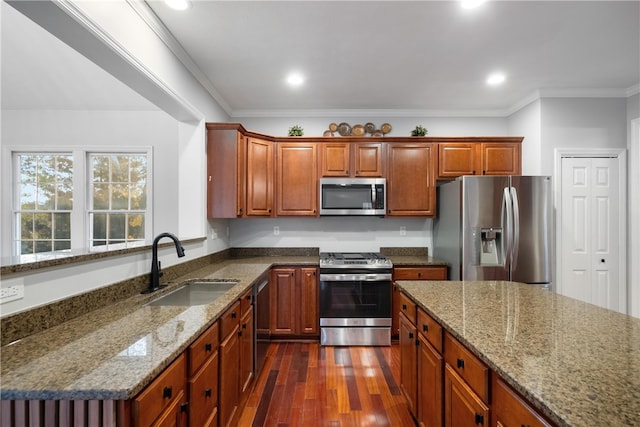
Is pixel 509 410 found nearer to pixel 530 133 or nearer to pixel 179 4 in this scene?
pixel 179 4

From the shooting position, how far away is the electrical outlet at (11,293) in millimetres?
1116

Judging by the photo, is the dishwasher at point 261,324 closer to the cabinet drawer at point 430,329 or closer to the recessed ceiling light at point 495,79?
the cabinet drawer at point 430,329

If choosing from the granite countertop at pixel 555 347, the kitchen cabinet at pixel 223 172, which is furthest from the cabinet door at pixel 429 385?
the kitchen cabinet at pixel 223 172

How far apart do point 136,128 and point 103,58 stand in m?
2.17

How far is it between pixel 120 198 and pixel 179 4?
2650 millimetres

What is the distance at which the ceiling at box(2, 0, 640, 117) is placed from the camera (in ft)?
6.81

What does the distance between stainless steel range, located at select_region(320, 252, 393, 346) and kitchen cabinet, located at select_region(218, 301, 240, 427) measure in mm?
1455

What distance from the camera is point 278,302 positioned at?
337 cm

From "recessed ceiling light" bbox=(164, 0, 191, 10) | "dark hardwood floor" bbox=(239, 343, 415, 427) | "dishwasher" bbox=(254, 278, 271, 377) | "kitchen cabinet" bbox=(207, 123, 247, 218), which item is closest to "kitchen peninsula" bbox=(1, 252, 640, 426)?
"dishwasher" bbox=(254, 278, 271, 377)

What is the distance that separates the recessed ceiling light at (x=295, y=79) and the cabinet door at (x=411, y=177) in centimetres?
133

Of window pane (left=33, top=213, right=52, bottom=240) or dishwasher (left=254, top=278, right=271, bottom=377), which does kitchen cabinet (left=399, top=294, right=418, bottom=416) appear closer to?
dishwasher (left=254, top=278, right=271, bottom=377)

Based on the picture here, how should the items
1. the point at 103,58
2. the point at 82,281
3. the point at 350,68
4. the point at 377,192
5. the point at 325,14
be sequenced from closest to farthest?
the point at 82,281, the point at 103,58, the point at 325,14, the point at 350,68, the point at 377,192

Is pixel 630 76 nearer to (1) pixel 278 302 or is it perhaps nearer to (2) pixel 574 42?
(2) pixel 574 42

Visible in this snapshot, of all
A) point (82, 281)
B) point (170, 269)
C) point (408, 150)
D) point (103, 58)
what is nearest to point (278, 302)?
point (170, 269)
